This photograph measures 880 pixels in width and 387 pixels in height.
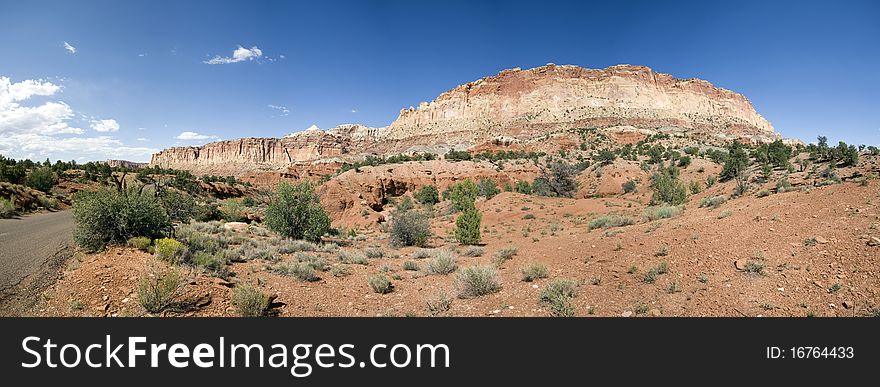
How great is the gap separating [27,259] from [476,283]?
9.18 m

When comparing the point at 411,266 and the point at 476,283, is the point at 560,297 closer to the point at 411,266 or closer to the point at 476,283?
the point at 476,283

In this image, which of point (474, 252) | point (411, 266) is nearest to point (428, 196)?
point (474, 252)

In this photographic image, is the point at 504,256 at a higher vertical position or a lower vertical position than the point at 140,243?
lower

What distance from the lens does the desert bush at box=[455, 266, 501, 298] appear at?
8102 mm

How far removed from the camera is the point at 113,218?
902 cm

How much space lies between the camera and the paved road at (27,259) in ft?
18.7

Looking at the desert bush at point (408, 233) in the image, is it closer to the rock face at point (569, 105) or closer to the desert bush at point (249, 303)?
the desert bush at point (249, 303)

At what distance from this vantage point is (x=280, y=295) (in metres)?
8.30

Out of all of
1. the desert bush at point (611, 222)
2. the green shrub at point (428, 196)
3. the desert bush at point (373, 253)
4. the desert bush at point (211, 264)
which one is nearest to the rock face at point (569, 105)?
the green shrub at point (428, 196)

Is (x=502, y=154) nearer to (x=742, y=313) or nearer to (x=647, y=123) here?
(x=647, y=123)

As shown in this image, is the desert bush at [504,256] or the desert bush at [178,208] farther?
the desert bush at [178,208]

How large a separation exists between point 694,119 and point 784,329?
320ft

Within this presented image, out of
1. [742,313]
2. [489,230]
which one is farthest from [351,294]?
[489,230]

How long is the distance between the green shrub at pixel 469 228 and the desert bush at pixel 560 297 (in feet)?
28.1
